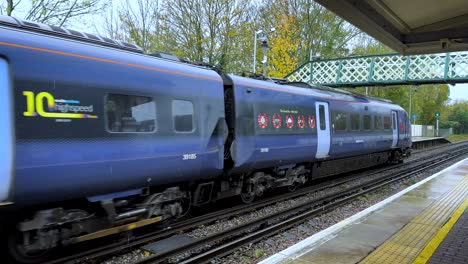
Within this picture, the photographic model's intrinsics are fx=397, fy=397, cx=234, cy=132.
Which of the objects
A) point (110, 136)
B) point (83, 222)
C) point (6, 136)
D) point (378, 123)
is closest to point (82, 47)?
point (110, 136)

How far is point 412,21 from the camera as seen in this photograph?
23.7ft

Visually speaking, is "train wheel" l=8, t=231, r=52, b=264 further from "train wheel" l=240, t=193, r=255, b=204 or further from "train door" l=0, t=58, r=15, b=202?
"train wheel" l=240, t=193, r=255, b=204

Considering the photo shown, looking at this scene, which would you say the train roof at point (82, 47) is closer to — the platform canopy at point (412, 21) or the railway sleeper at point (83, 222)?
the railway sleeper at point (83, 222)

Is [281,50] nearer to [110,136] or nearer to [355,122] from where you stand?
[355,122]

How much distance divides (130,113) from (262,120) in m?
3.99

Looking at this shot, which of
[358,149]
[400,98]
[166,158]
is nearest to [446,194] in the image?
[358,149]

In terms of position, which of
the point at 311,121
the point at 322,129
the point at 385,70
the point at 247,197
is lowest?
the point at 247,197

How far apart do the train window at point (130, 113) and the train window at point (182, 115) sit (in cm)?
49

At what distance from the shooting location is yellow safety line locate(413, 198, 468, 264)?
17.6 ft

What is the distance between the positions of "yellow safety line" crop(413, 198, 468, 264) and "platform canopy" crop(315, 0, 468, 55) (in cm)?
345

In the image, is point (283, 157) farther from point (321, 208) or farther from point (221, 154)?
point (221, 154)

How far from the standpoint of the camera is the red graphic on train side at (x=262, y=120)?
927 centimetres

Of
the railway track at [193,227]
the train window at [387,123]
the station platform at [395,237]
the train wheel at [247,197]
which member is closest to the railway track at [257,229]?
the railway track at [193,227]

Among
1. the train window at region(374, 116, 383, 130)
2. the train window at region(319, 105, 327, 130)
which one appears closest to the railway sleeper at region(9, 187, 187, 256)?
the train window at region(319, 105, 327, 130)
